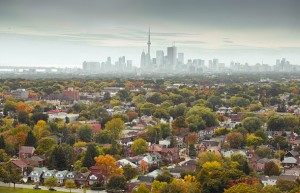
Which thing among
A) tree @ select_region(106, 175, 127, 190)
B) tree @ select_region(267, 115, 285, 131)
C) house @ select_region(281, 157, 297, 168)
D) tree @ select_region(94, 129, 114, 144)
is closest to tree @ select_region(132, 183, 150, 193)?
tree @ select_region(106, 175, 127, 190)

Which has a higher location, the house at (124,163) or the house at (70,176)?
the house at (124,163)

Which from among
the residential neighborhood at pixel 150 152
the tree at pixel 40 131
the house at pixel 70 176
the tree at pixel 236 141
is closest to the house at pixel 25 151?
the residential neighborhood at pixel 150 152

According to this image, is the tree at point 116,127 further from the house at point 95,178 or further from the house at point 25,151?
the house at point 95,178

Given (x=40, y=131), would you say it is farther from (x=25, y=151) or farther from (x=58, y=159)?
(x=58, y=159)

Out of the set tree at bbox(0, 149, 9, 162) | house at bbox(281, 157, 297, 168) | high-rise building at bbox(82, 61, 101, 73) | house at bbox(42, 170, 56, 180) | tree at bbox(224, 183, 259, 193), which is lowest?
high-rise building at bbox(82, 61, 101, 73)

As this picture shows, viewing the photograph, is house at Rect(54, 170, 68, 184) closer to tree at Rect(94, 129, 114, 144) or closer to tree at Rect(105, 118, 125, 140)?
tree at Rect(94, 129, 114, 144)
